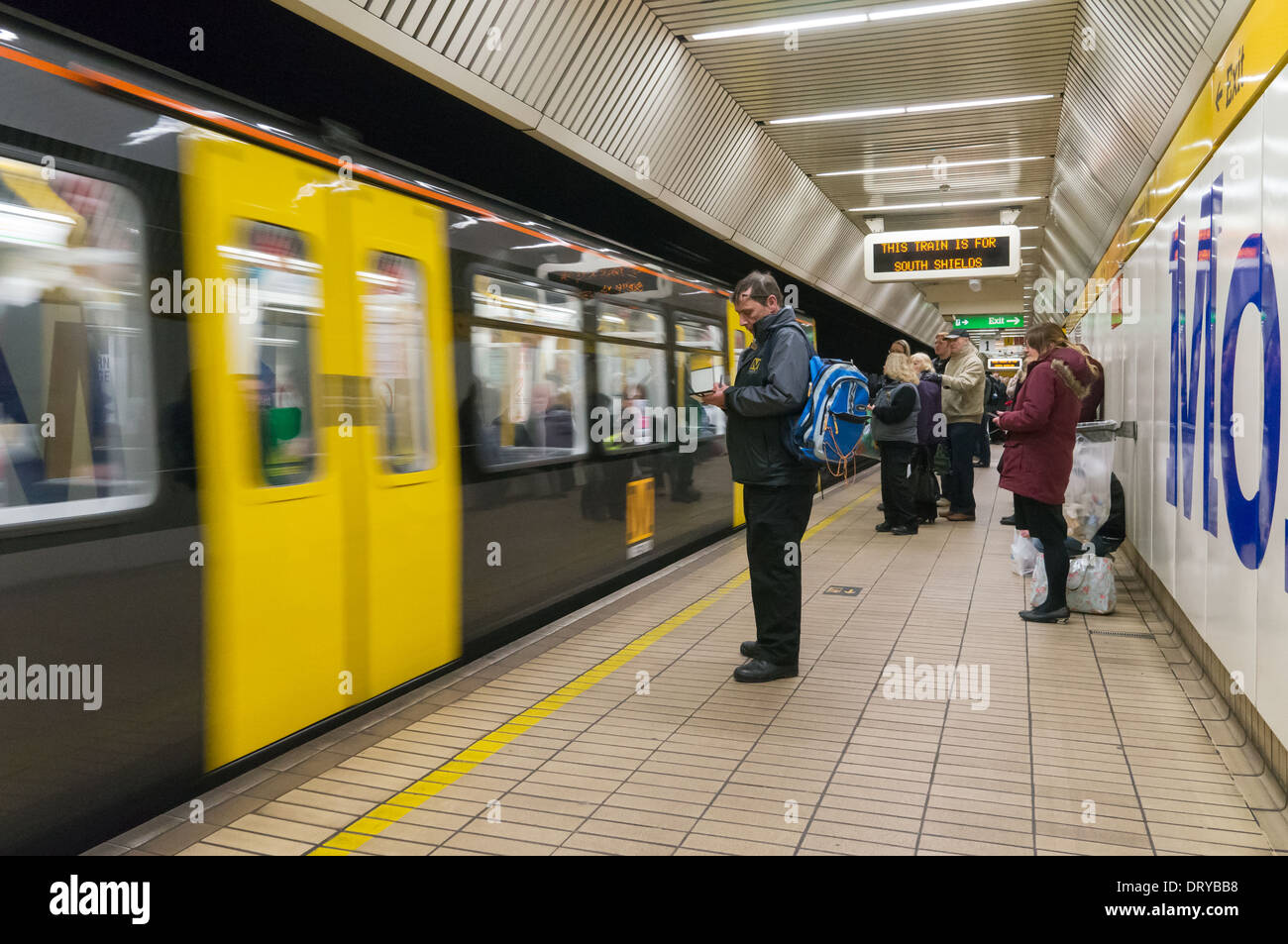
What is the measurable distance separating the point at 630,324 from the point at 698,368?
172 cm

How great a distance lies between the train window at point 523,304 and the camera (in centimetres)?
530

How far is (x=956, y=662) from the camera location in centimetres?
526

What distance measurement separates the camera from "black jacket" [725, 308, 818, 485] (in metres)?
4.60

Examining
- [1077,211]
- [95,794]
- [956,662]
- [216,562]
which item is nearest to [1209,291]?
[956,662]

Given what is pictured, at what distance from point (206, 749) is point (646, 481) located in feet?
15.3

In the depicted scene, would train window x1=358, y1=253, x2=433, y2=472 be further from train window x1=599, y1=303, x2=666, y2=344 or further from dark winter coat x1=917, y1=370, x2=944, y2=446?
dark winter coat x1=917, y1=370, x2=944, y2=446

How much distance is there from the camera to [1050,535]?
232 inches

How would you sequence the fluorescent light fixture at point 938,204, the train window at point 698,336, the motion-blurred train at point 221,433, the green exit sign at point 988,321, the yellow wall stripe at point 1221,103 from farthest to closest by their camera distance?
the green exit sign at point 988,321 → the fluorescent light fixture at point 938,204 → the train window at point 698,336 → the yellow wall stripe at point 1221,103 → the motion-blurred train at point 221,433

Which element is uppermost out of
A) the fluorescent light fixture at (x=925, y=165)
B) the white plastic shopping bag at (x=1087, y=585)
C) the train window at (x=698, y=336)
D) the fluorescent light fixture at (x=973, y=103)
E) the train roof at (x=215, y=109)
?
the fluorescent light fixture at (x=925, y=165)

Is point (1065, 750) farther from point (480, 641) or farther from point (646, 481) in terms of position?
point (646, 481)

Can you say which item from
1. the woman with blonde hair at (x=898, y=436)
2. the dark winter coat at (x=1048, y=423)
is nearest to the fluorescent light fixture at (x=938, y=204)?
the woman with blonde hair at (x=898, y=436)
